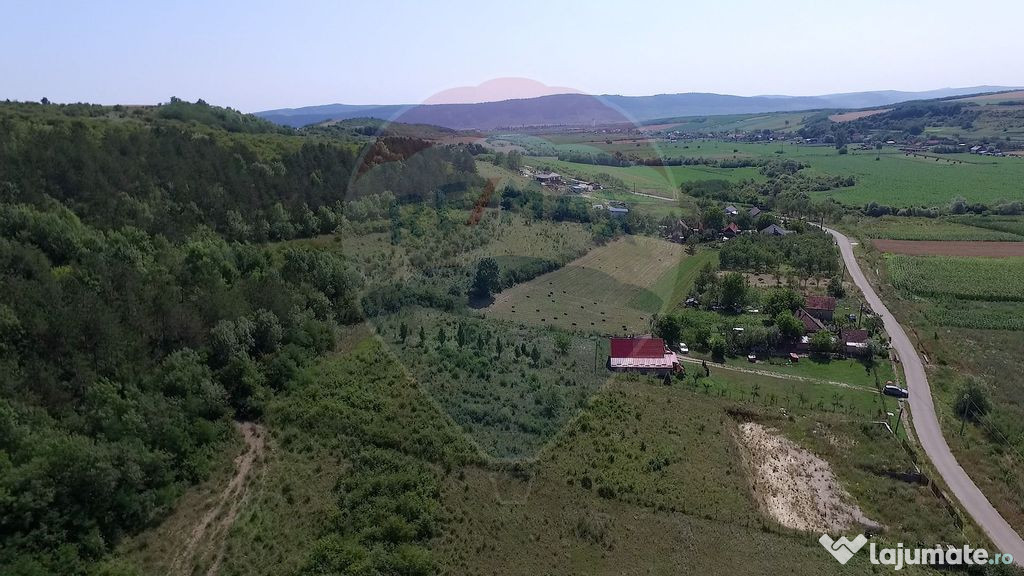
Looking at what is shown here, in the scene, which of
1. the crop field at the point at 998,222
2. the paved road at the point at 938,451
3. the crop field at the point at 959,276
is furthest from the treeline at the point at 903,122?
the paved road at the point at 938,451

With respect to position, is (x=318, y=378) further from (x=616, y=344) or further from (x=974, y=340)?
(x=974, y=340)

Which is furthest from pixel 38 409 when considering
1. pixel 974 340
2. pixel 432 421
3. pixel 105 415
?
pixel 974 340

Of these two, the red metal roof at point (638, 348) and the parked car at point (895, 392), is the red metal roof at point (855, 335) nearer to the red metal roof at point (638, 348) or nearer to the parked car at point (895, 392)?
the parked car at point (895, 392)

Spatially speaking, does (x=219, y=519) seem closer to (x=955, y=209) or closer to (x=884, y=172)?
(x=955, y=209)

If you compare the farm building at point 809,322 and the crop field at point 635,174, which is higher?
the crop field at point 635,174

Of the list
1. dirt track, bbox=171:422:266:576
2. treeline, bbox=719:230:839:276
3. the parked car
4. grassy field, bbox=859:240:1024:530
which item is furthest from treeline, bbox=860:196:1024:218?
dirt track, bbox=171:422:266:576
